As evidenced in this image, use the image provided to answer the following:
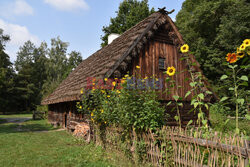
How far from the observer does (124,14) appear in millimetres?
30469

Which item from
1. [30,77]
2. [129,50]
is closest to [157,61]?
[129,50]

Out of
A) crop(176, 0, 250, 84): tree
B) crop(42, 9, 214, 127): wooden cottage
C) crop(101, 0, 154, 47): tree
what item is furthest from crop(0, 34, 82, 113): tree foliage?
crop(42, 9, 214, 127): wooden cottage

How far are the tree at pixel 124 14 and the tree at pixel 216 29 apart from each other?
6.29m

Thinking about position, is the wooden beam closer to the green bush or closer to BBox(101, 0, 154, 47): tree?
the green bush

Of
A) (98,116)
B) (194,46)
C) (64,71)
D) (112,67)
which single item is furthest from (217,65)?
(64,71)

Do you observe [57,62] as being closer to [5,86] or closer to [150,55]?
[5,86]

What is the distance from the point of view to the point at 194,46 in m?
23.4

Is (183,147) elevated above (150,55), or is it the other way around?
(150,55)

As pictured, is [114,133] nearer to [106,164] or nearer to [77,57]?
[106,164]

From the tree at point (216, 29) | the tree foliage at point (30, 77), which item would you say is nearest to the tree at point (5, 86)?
the tree foliage at point (30, 77)

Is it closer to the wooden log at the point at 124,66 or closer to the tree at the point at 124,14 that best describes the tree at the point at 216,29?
the tree at the point at 124,14

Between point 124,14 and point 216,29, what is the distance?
49.4 ft

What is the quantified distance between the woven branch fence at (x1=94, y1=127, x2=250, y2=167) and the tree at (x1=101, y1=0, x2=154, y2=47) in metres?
25.1

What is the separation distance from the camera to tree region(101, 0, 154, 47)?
2790 cm
